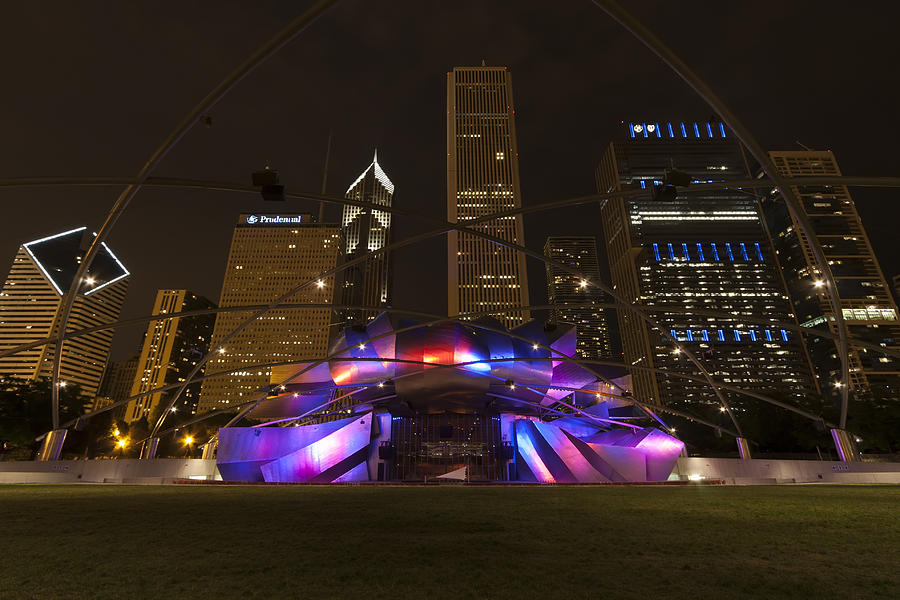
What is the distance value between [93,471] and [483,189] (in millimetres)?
132709

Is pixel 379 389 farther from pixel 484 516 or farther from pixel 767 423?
pixel 767 423

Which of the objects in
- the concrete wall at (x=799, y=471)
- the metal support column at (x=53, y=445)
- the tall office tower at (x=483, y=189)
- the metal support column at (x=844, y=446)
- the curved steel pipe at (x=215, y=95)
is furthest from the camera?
the tall office tower at (x=483, y=189)

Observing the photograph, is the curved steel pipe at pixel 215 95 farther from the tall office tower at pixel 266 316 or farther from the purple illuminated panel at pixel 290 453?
the tall office tower at pixel 266 316

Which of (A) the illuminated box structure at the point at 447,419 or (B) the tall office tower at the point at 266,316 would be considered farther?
(B) the tall office tower at the point at 266,316

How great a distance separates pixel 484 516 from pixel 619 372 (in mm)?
33959

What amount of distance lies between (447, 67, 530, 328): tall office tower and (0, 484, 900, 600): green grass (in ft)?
386

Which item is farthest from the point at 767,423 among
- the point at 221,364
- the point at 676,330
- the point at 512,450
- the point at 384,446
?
the point at 221,364

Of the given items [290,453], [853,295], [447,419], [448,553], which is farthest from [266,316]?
[853,295]

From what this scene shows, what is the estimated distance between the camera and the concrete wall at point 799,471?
89.0ft

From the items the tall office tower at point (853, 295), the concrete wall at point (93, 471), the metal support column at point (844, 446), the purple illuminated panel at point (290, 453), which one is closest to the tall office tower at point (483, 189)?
the purple illuminated panel at point (290, 453)

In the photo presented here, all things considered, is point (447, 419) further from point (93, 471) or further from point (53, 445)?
point (53, 445)

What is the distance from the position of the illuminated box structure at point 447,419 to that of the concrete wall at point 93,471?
12.5ft

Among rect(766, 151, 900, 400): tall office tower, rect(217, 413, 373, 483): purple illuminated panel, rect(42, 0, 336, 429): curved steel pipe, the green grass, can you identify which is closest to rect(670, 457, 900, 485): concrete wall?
the green grass

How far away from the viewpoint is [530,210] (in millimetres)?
15938
